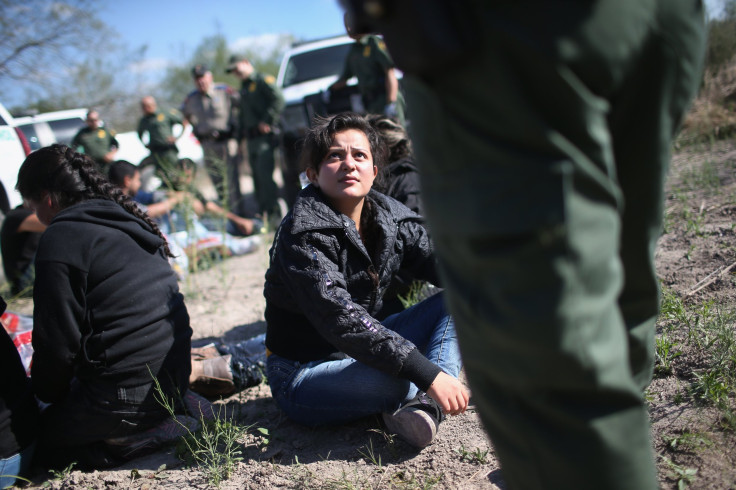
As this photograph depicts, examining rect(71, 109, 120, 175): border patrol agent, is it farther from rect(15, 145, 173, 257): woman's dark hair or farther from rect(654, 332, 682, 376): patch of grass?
rect(654, 332, 682, 376): patch of grass

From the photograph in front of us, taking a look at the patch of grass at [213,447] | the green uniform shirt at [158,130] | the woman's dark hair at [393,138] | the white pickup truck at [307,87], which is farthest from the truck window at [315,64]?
the patch of grass at [213,447]

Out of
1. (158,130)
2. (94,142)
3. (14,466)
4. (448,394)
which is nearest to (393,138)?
(448,394)

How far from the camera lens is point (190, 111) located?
8.51 m

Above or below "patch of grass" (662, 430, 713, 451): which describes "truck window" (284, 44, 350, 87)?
above

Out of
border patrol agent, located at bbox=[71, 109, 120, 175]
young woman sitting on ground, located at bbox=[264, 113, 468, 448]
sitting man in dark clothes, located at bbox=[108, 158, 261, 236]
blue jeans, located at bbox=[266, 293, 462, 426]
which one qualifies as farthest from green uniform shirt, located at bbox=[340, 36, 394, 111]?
blue jeans, located at bbox=[266, 293, 462, 426]

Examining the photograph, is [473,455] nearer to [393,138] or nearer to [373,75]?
[393,138]

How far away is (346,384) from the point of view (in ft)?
6.85

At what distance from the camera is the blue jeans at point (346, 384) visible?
2.06 meters

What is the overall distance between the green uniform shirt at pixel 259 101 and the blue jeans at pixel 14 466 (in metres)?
5.29

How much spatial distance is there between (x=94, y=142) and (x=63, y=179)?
248 inches

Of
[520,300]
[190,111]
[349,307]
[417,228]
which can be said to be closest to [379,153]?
[417,228]

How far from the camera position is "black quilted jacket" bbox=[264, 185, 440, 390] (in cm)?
190

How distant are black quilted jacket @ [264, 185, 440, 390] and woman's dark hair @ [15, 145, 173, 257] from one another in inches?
29.8

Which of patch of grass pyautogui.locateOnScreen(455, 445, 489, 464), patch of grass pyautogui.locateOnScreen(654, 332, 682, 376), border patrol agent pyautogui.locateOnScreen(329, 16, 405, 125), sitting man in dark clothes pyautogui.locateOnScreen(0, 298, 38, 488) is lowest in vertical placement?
patch of grass pyautogui.locateOnScreen(455, 445, 489, 464)
